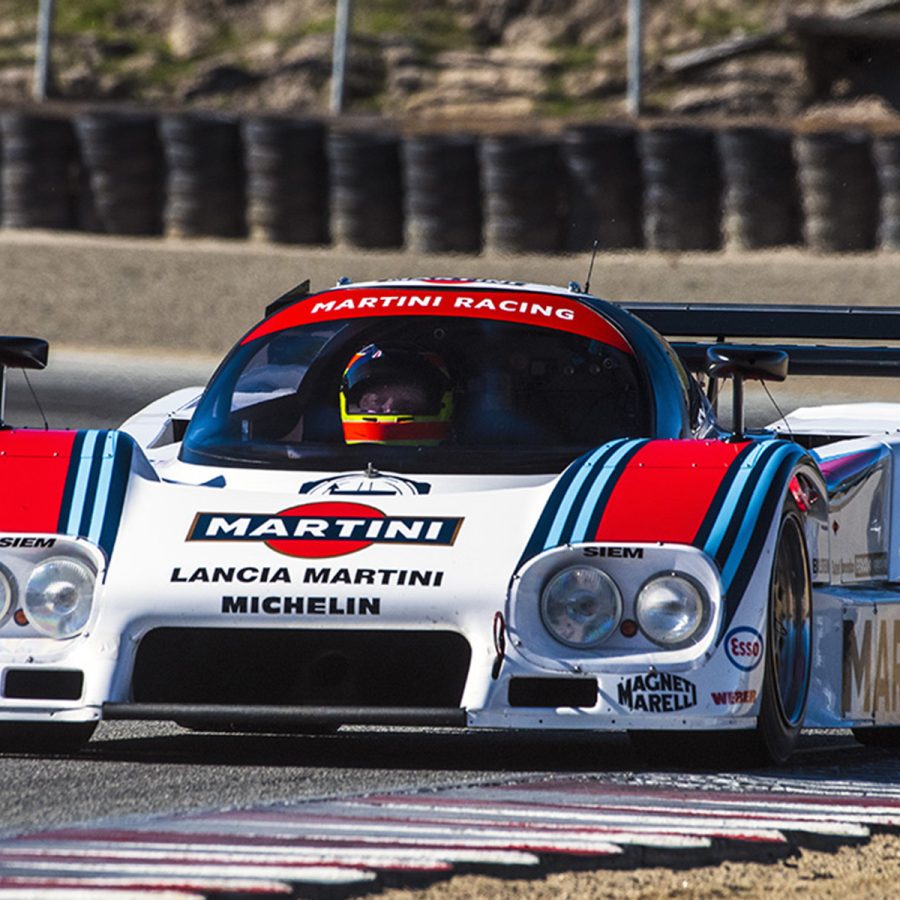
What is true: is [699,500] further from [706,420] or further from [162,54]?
[162,54]

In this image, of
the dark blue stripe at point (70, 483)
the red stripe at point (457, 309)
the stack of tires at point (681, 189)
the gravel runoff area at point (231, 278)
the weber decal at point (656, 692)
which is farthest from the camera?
the gravel runoff area at point (231, 278)

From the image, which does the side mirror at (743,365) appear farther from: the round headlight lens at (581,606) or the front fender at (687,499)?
the round headlight lens at (581,606)

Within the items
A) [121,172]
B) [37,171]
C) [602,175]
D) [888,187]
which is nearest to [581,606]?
[602,175]

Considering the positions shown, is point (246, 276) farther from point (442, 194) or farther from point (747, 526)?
point (747, 526)

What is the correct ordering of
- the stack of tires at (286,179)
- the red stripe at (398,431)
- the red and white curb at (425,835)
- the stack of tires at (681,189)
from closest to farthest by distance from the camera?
the red and white curb at (425,835)
the red stripe at (398,431)
the stack of tires at (681,189)
the stack of tires at (286,179)

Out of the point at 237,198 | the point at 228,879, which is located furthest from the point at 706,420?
the point at 237,198

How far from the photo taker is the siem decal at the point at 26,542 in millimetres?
4996

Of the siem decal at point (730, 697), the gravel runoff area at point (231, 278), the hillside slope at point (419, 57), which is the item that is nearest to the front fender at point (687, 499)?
the siem decal at point (730, 697)

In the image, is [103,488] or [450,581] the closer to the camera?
[450,581]

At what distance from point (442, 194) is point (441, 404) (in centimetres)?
1289

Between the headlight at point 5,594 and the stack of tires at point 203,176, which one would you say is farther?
the stack of tires at point 203,176

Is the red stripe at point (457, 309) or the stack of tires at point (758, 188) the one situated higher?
the red stripe at point (457, 309)

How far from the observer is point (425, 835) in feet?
12.8

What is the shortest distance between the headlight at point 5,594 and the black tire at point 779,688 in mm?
→ 1372
